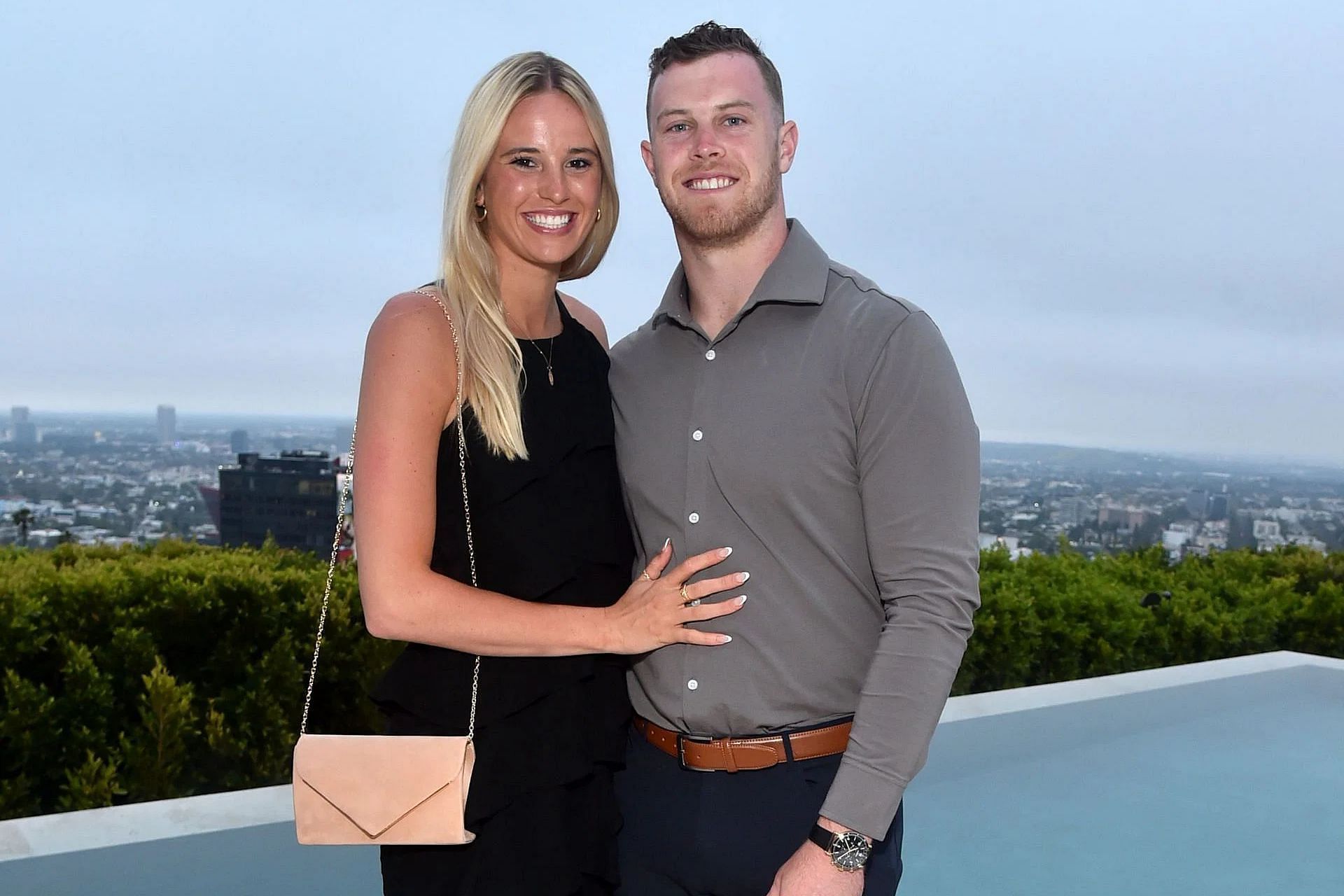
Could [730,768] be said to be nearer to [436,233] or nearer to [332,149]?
[436,233]

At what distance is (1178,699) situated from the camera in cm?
513

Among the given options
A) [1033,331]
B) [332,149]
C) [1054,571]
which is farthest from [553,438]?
[1033,331]

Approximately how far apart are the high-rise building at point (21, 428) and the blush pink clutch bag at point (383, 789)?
5.03m

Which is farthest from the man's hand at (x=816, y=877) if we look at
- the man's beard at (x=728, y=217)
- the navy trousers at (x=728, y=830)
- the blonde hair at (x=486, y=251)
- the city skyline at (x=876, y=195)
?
the city skyline at (x=876, y=195)

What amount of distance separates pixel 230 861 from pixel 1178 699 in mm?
4202

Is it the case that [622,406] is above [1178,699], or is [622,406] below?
above

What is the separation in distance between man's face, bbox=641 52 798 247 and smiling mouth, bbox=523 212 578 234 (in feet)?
0.59

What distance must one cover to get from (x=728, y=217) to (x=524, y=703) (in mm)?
824

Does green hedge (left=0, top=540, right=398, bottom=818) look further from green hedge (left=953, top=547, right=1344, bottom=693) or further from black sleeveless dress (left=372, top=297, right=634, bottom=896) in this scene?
green hedge (left=953, top=547, right=1344, bottom=693)

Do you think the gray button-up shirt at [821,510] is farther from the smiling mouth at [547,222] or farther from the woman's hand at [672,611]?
the smiling mouth at [547,222]

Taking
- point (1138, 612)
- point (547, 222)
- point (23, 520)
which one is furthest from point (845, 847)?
point (1138, 612)

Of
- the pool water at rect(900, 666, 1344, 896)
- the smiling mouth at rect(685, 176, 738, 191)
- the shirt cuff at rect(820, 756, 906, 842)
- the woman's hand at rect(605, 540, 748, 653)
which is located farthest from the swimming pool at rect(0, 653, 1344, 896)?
the smiling mouth at rect(685, 176, 738, 191)

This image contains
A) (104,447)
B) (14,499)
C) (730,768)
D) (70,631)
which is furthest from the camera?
(104,447)

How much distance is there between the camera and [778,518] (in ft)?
5.41
